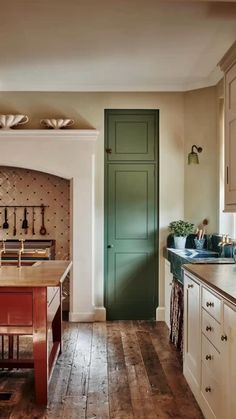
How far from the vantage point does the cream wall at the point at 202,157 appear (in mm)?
4668

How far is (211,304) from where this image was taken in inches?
93.3

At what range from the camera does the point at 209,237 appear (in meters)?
4.61

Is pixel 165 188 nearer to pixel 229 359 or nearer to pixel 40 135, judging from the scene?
pixel 40 135

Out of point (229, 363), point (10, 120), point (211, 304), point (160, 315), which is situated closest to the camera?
point (229, 363)

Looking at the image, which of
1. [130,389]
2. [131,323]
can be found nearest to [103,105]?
[131,323]

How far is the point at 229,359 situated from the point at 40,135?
353cm

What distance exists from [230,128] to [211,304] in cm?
133

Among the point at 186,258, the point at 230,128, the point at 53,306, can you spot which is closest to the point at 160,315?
the point at 186,258

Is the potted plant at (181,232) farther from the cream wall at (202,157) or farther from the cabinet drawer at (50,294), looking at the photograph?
the cabinet drawer at (50,294)

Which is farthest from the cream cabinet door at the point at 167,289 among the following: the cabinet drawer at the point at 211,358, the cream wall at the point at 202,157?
the cabinet drawer at the point at 211,358

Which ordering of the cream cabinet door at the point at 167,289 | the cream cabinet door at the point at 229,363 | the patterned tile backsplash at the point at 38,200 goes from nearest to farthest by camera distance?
the cream cabinet door at the point at 229,363 → the cream cabinet door at the point at 167,289 → the patterned tile backsplash at the point at 38,200

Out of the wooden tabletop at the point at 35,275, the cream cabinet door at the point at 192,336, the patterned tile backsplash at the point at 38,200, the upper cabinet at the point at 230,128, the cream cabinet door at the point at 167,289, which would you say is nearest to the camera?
the wooden tabletop at the point at 35,275

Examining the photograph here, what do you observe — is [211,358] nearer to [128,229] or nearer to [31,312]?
[31,312]

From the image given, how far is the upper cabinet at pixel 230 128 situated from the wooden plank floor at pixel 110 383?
142cm
